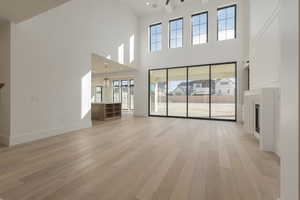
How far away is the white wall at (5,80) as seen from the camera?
A: 3043mm

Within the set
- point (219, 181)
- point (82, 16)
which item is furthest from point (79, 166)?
point (82, 16)

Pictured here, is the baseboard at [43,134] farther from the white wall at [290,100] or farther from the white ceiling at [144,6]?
the white ceiling at [144,6]

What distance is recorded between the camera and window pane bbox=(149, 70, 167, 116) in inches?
313

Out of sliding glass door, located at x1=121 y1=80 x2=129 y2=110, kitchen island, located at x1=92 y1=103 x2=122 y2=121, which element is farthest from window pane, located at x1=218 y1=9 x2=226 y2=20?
sliding glass door, located at x1=121 y1=80 x2=129 y2=110

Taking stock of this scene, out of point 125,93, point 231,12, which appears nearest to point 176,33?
point 231,12

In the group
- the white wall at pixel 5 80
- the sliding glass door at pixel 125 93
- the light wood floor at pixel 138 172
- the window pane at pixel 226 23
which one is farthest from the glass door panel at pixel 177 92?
the white wall at pixel 5 80

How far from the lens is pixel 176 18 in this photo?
7.61m

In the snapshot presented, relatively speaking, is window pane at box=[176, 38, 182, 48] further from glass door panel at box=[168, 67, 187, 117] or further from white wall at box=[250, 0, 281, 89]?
white wall at box=[250, 0, 281, 89]

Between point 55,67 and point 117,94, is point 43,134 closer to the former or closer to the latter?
point 55,67

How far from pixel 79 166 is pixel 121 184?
0.85 meters

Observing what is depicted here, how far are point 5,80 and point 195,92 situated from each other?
681 cm

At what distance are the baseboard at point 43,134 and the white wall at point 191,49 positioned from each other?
13.5ft

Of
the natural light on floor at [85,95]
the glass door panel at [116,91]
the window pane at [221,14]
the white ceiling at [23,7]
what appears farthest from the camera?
the glass door panel at [116,91]

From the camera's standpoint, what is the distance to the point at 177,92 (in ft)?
24.8
